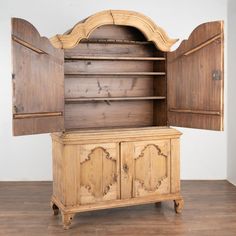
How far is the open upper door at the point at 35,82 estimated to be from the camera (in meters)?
3.13

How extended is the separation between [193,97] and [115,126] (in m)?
1.04

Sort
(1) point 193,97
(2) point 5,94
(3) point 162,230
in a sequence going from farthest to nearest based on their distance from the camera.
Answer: (2) point 5,94
(1) point 193,97
(3) point 162,230

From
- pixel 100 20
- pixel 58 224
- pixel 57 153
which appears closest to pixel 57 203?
pixel 58 224

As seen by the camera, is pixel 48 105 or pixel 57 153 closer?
pixel 48 105

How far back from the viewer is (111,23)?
370 cm

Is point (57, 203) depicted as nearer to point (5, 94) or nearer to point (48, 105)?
point (48, 105)

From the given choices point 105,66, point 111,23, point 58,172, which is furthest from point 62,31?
point 58,172

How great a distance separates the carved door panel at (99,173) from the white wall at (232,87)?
6.57 ft

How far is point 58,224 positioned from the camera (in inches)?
139

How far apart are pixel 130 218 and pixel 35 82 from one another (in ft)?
5.10

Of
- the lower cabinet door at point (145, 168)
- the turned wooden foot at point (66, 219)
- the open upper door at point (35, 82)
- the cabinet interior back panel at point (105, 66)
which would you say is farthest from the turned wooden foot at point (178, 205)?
the cabinet interior back panel at point (105, 66)

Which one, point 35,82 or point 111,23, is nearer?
point 35,82

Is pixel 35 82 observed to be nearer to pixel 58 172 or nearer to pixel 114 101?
pixel 58 172

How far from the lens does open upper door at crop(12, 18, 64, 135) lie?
3133 millimetres
